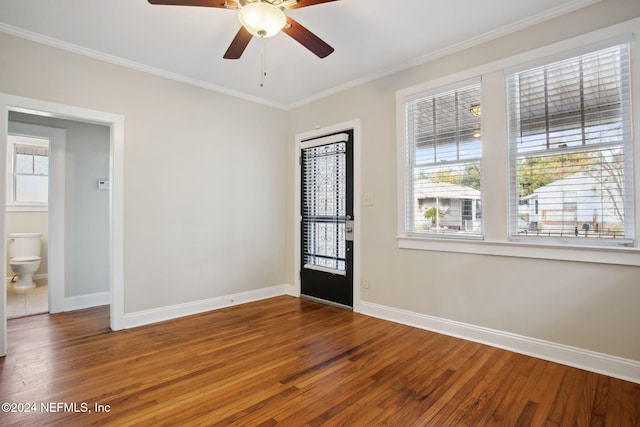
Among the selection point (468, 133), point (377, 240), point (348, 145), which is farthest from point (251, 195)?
point (468, 133)

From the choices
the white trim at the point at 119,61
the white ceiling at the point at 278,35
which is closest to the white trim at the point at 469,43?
the white ceiling at the point at 278,35

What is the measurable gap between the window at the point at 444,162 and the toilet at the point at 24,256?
5635mm

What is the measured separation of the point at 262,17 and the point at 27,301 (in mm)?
4845

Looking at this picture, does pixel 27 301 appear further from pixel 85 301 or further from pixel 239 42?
pixel 239 42

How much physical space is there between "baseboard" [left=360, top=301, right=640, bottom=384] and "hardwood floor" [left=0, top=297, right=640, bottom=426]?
92mm

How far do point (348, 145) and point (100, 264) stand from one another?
3569 millimetres

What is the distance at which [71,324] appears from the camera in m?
3.38

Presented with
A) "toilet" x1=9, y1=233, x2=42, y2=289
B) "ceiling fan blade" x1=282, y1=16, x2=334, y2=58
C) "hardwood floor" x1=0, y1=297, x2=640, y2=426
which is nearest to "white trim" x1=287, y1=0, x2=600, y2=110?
"ceiling fan blade" x1=282, y1=16, x2=334, y2=58

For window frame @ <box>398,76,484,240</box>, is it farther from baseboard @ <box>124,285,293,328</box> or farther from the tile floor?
the tile floor

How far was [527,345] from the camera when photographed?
2.62 meters

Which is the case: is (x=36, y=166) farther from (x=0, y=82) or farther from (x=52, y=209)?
(x=0, y=82)

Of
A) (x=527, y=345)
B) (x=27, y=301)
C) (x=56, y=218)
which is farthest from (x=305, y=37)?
(x=27, y=301)

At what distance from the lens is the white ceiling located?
8.04ft

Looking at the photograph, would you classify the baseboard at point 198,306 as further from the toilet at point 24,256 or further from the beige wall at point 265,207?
the toilet at point 24,256
